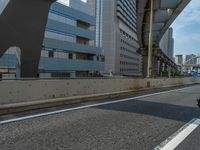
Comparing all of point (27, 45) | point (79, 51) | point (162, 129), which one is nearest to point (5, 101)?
point (162, 129)

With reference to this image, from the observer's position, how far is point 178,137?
226 inches

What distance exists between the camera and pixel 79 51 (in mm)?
68688

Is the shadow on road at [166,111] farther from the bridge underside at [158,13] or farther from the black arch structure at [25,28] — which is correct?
the bridge underside at [158,13]

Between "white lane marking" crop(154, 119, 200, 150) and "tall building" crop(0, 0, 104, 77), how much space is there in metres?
44.6

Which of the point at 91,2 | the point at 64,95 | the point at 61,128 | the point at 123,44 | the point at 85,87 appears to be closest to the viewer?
the point at 61,128

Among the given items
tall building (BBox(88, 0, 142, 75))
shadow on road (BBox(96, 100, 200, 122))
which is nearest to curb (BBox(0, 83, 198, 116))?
shadow on road (BBox(96, 100, 200, 122))

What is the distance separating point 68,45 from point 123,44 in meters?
69.7

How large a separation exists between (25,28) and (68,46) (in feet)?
164

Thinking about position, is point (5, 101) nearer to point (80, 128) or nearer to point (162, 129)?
point (80, 128)

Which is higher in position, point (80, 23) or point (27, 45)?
point (80, 23)

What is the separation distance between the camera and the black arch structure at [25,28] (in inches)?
520

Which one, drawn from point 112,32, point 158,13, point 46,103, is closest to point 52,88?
point 46,103

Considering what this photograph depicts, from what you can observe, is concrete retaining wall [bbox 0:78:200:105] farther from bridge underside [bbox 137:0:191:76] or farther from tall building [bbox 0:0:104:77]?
tall building [bbox 0:0:104:77]

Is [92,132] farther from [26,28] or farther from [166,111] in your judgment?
[26,28]
